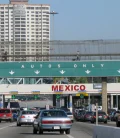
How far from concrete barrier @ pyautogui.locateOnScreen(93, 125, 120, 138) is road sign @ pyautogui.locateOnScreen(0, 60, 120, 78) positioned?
4831cm

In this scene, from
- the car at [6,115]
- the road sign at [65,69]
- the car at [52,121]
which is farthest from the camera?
the road sign at [65,69]

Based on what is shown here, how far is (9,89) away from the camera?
87375 millimetres

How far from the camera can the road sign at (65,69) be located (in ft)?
225

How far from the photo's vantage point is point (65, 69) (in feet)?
226

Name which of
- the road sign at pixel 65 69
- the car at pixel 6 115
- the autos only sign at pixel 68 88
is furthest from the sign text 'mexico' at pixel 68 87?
the car at pixel 6 115

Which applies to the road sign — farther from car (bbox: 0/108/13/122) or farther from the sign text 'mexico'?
the sign text 'mexico'

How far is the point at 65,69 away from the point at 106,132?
51030 mm

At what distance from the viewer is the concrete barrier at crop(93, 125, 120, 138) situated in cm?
1606

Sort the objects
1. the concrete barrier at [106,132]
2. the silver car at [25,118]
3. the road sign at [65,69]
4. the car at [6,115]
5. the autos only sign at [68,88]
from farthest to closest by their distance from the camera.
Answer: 1. the autos only sign at [68,88]
2. the road sign at [65,69]
3. the car at [6,115]
4. the silver car at [25,118]
5. the concrete barrier at [106,132]

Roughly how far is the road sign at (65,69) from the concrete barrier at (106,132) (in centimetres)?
4831

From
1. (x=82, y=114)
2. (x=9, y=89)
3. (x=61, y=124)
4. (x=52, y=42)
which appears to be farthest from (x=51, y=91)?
(x=61, y=124)

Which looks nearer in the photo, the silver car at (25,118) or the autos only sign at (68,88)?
the silver car at (25,118)

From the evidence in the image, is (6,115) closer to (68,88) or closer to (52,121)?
(68,88)

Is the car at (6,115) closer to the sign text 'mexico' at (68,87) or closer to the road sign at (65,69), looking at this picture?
the road sign at (65,69)
